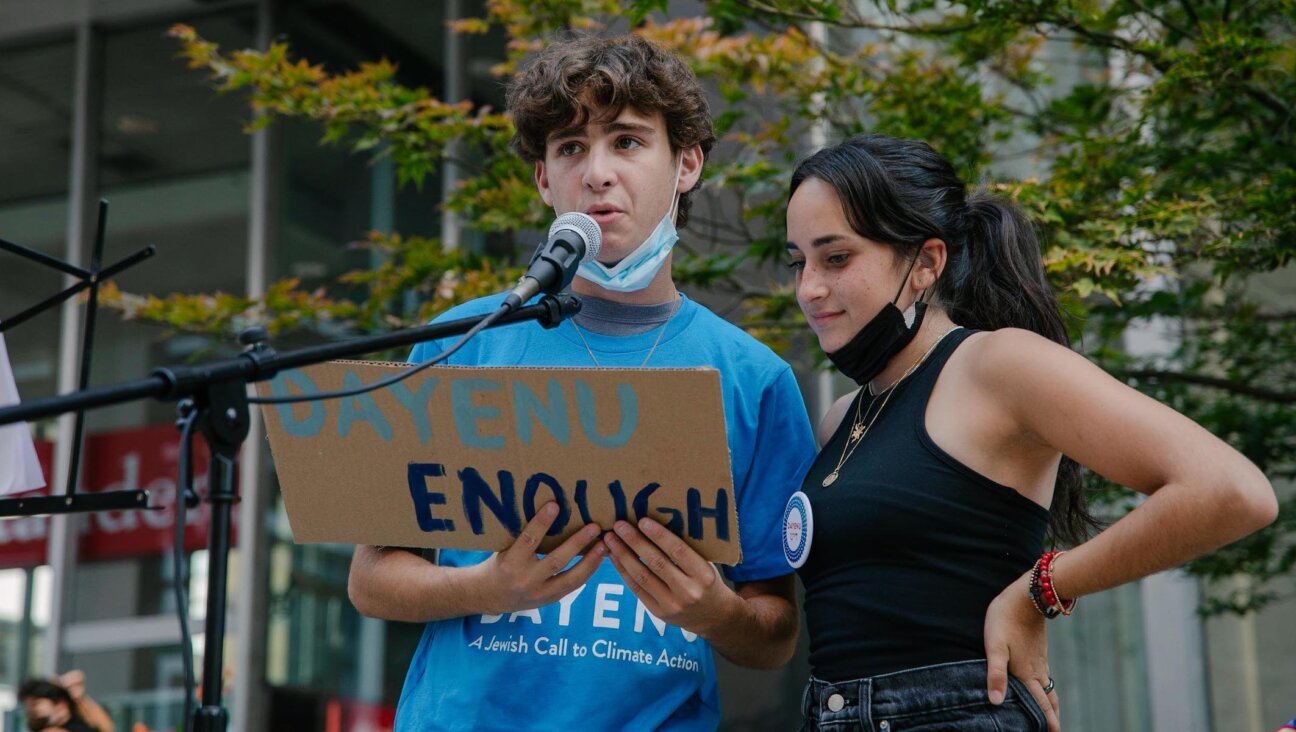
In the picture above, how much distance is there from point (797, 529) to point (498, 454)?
1.71 feet

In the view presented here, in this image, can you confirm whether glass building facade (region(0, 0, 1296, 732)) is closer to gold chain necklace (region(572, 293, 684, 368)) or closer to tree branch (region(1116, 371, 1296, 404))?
tree branch (region(1116, 371, 1296, 404))

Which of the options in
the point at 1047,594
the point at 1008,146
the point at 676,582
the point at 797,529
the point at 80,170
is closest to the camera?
the point at 1047,594

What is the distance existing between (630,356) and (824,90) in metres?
2.35

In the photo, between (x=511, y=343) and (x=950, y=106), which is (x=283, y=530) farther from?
(x=511, y=343)

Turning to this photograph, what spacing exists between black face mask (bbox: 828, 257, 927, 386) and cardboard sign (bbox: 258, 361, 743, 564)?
1.47 feet

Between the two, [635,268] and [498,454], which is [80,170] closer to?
[635,268]

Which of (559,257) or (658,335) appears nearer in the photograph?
(559,257)

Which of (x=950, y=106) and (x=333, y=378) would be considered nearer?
(x=333, y=378)

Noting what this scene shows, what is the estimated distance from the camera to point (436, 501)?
2.04 m

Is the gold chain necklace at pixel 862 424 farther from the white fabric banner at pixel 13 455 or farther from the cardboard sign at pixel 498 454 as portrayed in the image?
the white fabric banner at pixel 13 455

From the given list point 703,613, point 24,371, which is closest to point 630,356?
point 703,613

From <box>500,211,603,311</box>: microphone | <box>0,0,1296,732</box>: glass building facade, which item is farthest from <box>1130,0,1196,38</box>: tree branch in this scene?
<box>0,0,1296,732</box>: glass building facade

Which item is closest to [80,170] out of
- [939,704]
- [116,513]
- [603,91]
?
[116,513]

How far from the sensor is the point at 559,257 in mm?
1983
